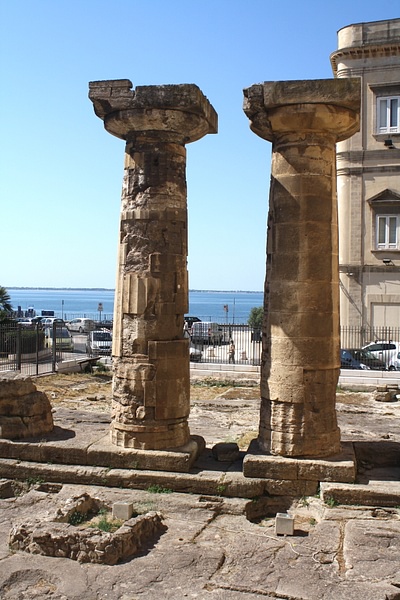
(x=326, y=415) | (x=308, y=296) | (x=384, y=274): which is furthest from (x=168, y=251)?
(x=384, y=274)

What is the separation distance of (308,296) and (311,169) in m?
1.78

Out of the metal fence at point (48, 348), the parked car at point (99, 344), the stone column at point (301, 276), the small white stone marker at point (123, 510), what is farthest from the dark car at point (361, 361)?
the small white stone marker at point (123, 510)

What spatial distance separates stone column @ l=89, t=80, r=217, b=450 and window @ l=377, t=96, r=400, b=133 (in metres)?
19.3

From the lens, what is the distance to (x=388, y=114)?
26.5m

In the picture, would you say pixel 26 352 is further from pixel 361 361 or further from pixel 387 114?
pixel 387 114

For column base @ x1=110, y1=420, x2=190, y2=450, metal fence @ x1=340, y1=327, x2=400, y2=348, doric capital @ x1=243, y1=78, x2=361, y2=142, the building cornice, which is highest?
the building cornice

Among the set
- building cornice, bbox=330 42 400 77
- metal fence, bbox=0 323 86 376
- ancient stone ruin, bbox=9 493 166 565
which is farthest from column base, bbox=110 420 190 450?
building cornice, bbox=330 42 400 77

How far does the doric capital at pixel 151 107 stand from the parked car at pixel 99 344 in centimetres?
1795

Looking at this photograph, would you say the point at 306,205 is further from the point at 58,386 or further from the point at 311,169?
the point at 58,386

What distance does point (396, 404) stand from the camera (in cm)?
1772

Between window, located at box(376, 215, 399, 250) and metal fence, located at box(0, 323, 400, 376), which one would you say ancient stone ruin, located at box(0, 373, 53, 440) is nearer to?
metal fence, located at box(0, 323, 400, 376)

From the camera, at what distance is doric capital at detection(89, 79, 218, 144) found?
8.98 m

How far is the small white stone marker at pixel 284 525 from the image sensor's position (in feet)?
24.5

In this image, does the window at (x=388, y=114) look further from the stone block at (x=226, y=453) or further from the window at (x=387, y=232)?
the stone block at (x=226, y=453)
